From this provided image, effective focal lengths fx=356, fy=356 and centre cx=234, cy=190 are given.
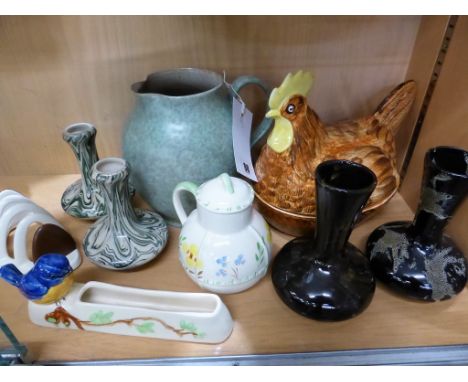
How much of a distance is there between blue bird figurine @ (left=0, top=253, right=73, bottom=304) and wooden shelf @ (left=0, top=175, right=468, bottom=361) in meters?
0.06

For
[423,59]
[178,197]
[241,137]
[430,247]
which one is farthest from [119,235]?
[423,59]

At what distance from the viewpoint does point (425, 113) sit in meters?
0.65

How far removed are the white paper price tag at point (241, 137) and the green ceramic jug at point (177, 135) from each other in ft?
0.06

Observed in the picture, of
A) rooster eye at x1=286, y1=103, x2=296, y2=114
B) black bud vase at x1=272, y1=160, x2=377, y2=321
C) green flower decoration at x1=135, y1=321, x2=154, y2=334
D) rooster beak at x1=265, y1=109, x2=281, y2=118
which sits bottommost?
green flower decoration at x1=135, y1=321, x2=154, y2=334

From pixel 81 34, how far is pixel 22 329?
1.61ft

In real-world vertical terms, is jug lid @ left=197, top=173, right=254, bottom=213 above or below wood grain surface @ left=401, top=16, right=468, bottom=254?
below

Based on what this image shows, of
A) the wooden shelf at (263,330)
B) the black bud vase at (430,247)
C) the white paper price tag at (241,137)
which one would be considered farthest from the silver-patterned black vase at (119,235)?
the black bud vase at (430,247)

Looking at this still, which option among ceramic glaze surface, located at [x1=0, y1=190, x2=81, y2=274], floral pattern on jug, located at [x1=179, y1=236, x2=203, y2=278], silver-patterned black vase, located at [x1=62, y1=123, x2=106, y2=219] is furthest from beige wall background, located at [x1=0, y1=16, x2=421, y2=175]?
floral pattern on jug, located at [x1=179, y1=236, x2=203, y2=278]

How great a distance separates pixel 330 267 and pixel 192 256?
199 mm

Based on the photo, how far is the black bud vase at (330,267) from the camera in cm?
46

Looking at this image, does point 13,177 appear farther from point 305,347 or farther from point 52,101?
point 305,347

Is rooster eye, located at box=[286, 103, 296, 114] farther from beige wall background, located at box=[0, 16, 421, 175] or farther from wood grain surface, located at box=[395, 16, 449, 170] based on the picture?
wood grain surface, located at box=[395, 16, 449, 170]

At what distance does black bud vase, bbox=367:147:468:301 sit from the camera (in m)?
0.48

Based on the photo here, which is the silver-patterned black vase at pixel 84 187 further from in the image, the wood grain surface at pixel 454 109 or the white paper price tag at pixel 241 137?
the wood grain surface at pixel 454 109
